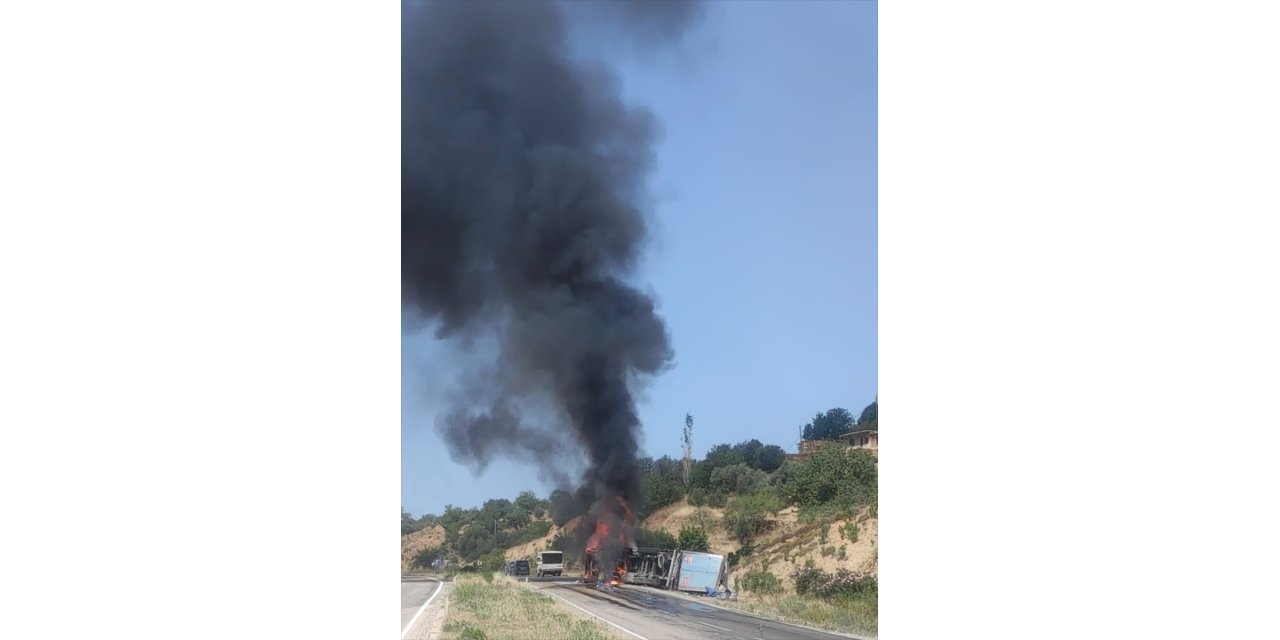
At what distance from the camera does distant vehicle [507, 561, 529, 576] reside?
11172mm

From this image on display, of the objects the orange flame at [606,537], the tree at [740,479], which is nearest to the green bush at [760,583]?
the tree at [740,479]

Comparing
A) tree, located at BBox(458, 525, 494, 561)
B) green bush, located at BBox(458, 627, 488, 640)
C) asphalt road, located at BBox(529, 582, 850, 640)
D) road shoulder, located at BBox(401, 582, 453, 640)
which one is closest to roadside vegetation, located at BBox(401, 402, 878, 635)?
tree, located at BBox(458, 525, 494, 561)

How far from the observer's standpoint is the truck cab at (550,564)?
37.2 ft

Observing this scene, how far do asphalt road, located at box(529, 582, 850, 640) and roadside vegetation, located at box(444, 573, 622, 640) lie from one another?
0.27 metres

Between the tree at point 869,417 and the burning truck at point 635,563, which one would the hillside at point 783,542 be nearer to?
the burning truck at point 635,563

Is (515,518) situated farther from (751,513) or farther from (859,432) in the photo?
(859,432)

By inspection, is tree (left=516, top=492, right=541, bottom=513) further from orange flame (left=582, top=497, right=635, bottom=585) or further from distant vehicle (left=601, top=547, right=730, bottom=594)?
distant vehicle (left=601, top=547, right=730, bottom=594)

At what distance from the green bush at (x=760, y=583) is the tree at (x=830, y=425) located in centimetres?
167

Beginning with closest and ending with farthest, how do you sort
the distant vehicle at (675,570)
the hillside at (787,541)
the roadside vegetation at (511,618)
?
the roadside vegetation at (511,618), the distant vehicle at (675,570), the hillside at (787,541)
